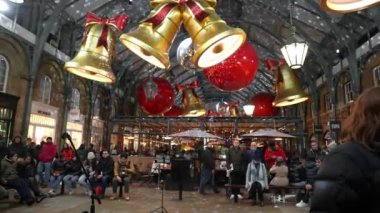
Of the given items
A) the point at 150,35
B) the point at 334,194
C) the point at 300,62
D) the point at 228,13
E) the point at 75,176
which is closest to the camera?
the point at 334,194

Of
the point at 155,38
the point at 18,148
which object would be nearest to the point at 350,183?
the point at 155,38

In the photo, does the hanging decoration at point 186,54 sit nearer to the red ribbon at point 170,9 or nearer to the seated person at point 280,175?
the red ribbon at point 170,9

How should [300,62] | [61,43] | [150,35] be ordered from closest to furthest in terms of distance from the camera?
1. [150,35]
2. [300,62]
3. [61,43]

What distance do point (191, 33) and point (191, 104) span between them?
4662mm

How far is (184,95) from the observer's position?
7367mm

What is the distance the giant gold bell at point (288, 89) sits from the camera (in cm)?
357

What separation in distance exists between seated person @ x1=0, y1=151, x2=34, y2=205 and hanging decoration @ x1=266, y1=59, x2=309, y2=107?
Answer: 242 inches

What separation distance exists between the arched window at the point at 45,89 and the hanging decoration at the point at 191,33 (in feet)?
45.3

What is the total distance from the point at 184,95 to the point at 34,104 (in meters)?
9.49

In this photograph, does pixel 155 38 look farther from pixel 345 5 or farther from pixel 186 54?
pixel 186 54

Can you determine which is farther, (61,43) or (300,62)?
(61,43)

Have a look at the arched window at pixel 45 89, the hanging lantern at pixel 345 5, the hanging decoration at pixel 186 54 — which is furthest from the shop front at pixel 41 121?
the hanging lantern at pixel 345 5

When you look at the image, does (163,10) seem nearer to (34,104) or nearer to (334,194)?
(334,194)

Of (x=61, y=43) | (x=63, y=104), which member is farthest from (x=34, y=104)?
(x=61, y=43)
